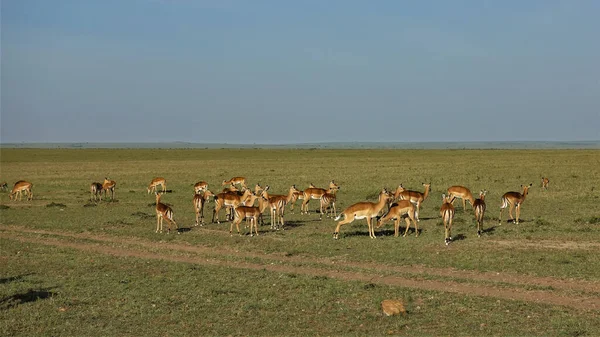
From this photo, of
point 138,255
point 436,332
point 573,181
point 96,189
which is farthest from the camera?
point 573,181

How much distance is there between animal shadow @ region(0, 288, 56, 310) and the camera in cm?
1137

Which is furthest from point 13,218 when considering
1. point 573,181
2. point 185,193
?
point 573,181

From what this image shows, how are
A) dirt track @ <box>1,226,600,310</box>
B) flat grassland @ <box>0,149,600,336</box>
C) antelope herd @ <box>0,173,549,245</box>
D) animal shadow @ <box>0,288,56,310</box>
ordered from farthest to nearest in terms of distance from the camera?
antelope herd @ <box>0,173,549,245</box>
dirt track @ <box>1,226,600,310</box>
animal shadow @ <box>0,288,56,310</box>
flat grassland @ <box>0,149,600,336</box>

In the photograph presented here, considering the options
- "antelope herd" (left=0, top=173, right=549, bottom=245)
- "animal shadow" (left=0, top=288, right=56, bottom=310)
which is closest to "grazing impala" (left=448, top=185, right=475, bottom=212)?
"antelope herd" (left=0, top=173, right=549, bottom=245)

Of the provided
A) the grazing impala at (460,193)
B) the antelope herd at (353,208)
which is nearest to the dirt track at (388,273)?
the antelope herd at (353,208)

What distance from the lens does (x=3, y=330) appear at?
32.5ft

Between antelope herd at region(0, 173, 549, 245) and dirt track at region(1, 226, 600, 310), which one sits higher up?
antelope herd at region(0, 173, 549, 245)

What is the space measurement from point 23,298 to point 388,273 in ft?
25.8

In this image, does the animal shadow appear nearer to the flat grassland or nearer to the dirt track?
the flat grassland

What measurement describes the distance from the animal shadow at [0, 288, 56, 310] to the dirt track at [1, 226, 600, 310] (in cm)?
396

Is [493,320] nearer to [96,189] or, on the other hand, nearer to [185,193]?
[96,189]

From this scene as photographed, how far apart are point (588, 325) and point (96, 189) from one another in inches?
1053

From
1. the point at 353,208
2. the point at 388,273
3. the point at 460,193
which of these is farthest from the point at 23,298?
the point at 460,193

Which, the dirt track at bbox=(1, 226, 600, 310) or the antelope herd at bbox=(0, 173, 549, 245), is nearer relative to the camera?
the dirt track at bbox=(1, 226, 600, 310)
